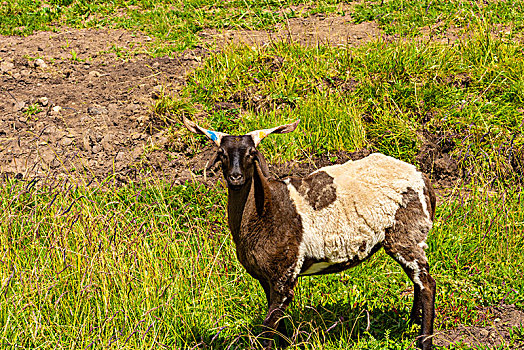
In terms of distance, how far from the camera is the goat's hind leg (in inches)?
185

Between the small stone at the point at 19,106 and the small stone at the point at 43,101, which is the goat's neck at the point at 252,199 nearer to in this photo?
the small stone at the point at 43,101

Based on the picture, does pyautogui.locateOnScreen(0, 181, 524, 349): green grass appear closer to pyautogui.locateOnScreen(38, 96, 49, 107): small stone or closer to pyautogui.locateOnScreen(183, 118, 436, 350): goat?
pyautogui.locateOnScreen(183, 118, 436, 350): goat

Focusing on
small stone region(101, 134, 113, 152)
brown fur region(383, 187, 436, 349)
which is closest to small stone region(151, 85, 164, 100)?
small stone region(101, 134, 113, 152)

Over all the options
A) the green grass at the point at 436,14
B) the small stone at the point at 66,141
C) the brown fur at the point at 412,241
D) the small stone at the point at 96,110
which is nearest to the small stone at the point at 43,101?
the small stone at the point at 96,110

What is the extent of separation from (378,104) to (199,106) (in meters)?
2.21

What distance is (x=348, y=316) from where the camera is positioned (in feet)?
17.3

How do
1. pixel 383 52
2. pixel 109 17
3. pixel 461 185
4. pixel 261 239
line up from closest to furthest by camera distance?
1. pixel 261 239
2. pixel 461 185
3. pixel 383 52
4. pixel 109 17

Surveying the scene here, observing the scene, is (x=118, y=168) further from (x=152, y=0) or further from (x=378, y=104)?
(x=152, y=0)

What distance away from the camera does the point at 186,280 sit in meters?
5.27


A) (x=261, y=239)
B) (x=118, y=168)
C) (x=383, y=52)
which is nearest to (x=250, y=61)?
(x=383, y=52)

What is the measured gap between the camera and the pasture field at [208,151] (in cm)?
503

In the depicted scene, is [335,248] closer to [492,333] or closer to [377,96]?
[492,333]

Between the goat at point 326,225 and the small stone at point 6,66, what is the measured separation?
4992mm

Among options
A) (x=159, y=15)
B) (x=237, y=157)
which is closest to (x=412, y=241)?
(x=237, y=157)
